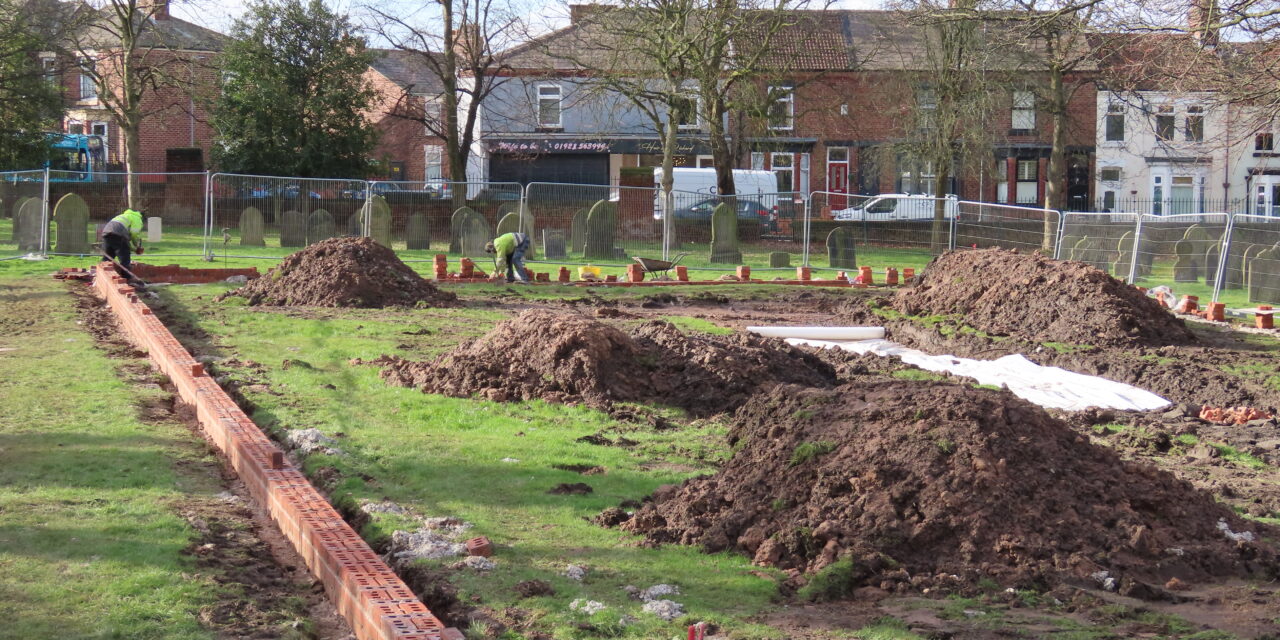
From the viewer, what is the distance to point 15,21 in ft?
118

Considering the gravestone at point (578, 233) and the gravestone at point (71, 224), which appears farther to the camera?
the gravestone at point (578, 233)

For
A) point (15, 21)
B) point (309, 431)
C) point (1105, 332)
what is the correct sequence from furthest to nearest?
point (15, 21) < point (1105, 332) < point (309, 431)

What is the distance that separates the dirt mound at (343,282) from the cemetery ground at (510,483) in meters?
2.61

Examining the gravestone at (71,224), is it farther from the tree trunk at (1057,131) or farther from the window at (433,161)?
the window at (433,161)

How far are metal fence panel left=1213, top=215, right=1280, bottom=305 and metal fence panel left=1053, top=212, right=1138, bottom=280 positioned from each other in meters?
2.50

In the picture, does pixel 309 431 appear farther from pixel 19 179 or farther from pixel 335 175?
pixel 335 175

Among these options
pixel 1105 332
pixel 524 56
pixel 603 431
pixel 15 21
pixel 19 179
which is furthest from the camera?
pixel 524 56

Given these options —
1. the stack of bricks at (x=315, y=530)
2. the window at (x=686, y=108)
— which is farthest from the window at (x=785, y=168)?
the stack of bricks at (x=315, y=530)

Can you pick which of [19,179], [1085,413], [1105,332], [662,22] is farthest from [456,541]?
[662,22]

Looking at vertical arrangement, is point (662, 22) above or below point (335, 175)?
above

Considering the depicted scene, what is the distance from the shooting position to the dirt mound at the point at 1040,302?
49.9 feet

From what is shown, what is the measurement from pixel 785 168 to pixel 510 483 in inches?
1737

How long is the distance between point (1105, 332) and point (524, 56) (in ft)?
121

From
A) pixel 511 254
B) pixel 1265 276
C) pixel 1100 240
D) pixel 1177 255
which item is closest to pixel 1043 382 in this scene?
pixel 1265 276
